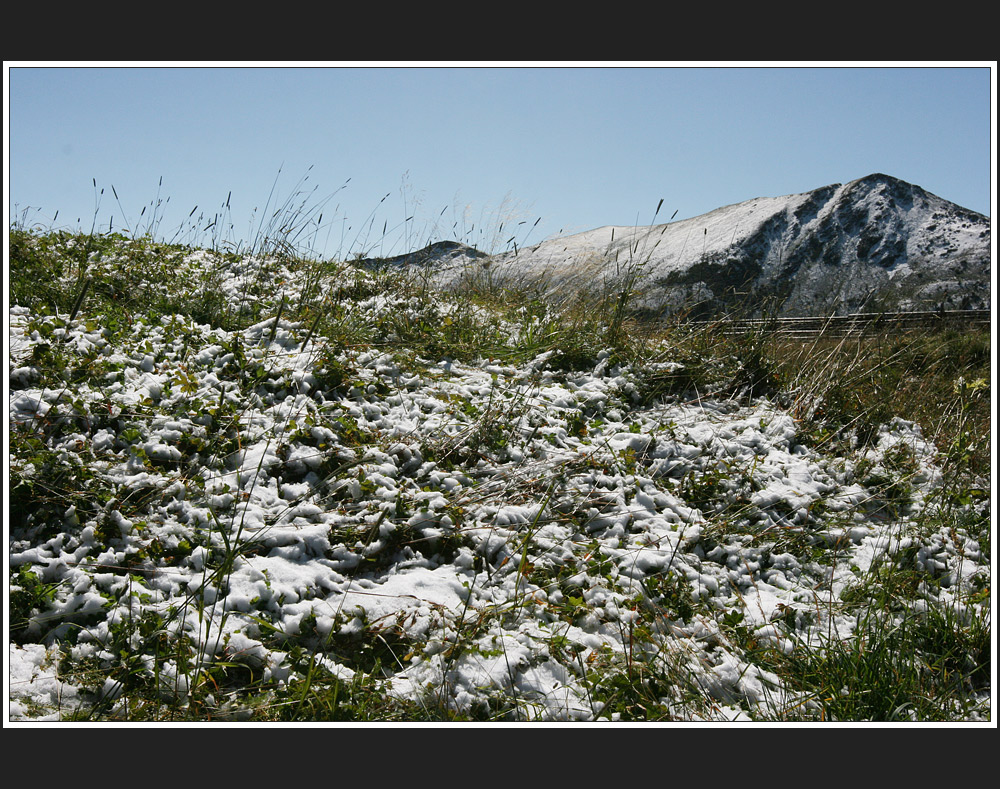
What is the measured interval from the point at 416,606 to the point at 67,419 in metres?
2.45

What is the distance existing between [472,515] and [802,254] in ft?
38.0

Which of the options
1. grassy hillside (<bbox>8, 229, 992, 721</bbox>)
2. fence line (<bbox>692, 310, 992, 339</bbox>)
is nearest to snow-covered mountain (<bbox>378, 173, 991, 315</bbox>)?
fence line (<bbox>692, 310, 992, 339</bbox>)

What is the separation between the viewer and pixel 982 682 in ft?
7.88

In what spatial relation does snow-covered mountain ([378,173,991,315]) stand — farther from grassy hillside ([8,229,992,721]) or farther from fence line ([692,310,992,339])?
grassy hillside ([8,229,992,721])

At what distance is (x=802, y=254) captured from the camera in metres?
12.0

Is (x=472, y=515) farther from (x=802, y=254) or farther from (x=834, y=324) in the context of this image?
(x=802, y=254)

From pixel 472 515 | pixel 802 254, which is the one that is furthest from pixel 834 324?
pixel 802 254

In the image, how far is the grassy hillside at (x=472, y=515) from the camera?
2.19m

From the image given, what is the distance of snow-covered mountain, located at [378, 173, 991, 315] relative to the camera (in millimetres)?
6387

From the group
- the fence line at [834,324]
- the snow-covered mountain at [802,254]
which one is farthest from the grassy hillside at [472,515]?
the snow-covered mountain at [802,254]

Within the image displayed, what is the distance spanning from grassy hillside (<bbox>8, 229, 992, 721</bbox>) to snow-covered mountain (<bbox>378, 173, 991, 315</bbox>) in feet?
3.14

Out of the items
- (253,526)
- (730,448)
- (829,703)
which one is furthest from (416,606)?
(730,448)

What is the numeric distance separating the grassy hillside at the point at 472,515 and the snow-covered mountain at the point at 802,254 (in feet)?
3.14

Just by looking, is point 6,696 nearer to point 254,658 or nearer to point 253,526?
point 254,658
